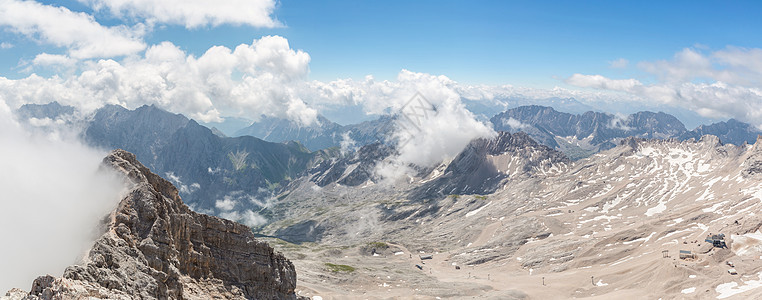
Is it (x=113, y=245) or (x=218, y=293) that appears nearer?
(x=113, y=245)

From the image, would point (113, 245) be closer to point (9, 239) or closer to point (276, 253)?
point (9, 239)

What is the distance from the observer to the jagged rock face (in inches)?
1655

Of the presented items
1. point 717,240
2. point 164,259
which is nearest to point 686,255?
point 717,240

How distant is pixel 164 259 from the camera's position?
5428cm

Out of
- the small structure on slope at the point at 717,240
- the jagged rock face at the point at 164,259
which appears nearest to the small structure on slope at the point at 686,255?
the small structure on slope at the point at 717,240

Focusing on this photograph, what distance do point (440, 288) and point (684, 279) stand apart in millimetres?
91840

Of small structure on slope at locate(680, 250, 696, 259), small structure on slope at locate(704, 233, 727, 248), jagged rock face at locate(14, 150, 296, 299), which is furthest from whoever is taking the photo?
small structure on slope at locate(704, 233, 727, 248)

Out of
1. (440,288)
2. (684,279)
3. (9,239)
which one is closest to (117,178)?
(9,239)

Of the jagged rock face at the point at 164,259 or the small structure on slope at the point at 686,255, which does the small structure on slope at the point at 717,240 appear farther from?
the jagged rock face at the point at 164,259

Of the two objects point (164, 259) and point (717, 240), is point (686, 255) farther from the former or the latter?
point (164, 259)

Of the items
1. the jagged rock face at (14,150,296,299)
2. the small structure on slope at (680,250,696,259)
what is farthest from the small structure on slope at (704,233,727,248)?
the jagged rock face at (14,150,296,299)

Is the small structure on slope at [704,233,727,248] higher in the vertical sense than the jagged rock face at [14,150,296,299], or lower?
lower

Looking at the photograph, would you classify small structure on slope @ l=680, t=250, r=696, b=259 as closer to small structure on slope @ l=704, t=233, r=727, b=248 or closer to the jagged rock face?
small structure on slope @ l=704, t=233, r=727, b=248

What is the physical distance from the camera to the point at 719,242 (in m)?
168
